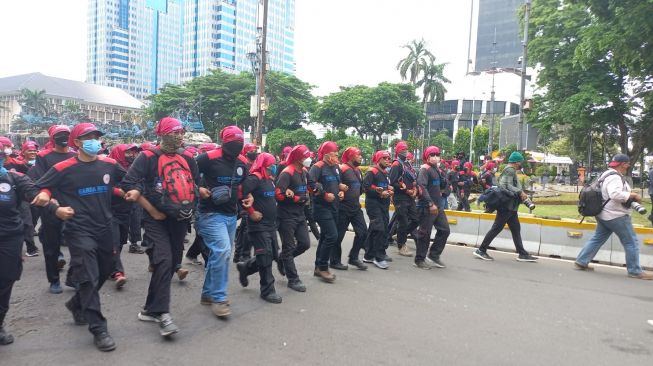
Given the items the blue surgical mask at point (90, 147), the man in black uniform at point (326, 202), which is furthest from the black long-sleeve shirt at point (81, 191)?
the man in black uniform at point (326, 202)

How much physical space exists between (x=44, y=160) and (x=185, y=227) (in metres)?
2.60

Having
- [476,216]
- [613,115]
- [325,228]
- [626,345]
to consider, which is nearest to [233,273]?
[325,228]

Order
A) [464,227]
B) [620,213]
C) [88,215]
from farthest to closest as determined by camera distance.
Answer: [464,227] → [620,213] → [88,215]

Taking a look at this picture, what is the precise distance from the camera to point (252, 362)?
393 cm

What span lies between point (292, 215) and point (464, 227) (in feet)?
17.0

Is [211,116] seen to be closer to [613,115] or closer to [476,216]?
[613,115]

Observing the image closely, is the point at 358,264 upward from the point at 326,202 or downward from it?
downward

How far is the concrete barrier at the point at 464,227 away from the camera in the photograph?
33.2 feet

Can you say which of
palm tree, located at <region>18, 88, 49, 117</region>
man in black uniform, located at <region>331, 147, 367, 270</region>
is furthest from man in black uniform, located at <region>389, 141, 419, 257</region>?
palm tree, located at <region>18, 88, 49, 117</region>

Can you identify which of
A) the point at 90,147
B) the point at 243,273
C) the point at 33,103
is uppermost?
the point at 33,103

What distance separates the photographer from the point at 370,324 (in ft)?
16.2

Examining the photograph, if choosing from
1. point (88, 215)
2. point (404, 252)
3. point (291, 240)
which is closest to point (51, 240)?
point (88, 215)

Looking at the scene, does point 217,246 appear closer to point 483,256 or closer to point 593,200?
point 483,256

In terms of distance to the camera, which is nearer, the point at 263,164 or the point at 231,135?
the point at 231,135
